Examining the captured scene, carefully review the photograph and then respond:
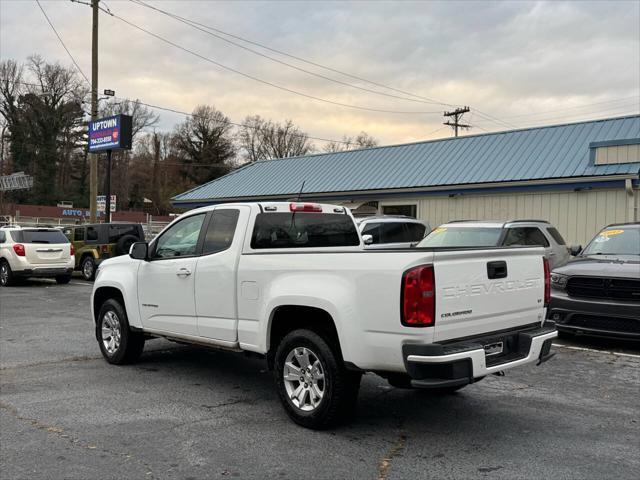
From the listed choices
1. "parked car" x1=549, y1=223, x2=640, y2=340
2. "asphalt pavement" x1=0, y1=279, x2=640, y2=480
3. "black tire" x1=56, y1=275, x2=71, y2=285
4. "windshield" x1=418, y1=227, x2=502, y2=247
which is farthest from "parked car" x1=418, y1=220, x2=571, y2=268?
"black tire" x1=56, y1=275, x2=71, y2=285

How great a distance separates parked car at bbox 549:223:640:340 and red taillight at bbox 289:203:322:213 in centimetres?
426

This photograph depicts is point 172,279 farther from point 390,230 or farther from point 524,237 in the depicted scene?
point 390,230

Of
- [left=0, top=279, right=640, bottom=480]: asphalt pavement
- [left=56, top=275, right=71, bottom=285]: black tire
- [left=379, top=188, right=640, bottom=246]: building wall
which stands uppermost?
[left=379, top=188, right=640, bottom=246]: building wall

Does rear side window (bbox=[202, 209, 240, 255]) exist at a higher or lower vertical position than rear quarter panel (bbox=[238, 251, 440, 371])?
higher

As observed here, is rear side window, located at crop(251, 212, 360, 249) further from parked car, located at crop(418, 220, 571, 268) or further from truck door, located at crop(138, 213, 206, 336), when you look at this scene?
parked car, located at crop(418, 220, 571, 268)

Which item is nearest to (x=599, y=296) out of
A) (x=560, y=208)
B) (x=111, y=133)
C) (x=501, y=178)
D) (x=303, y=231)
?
(x=303, y=231)

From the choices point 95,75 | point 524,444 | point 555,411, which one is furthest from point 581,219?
point 95,75

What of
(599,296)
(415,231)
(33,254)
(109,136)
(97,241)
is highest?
(109,136)

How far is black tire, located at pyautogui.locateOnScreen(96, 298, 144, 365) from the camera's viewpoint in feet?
22.3

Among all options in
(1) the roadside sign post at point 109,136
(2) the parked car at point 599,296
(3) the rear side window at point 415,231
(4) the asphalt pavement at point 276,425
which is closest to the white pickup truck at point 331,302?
(4) the asphalt pavement at point 276,425

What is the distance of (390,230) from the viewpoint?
45.9 ft

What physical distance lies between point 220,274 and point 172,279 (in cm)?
85

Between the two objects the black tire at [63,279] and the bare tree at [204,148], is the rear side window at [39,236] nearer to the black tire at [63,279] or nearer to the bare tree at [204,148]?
the black tire at [63,279]

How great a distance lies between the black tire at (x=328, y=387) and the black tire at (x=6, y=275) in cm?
1423
